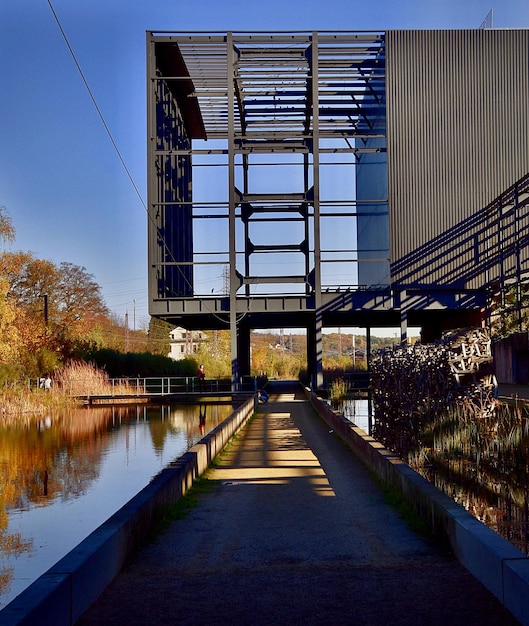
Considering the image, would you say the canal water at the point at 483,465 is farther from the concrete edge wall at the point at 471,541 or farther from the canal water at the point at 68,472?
the canal water at the point at 68,472

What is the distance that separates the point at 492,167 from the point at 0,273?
28510 millimetres

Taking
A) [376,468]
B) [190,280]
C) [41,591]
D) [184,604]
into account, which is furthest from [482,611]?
[190,280]

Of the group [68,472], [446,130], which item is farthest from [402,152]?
[68,472]

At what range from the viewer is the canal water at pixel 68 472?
32.8ft

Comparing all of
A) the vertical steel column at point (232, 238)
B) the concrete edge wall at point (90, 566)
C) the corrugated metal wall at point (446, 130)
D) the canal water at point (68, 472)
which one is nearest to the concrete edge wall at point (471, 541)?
the concrete edge wall at point (90, 566)

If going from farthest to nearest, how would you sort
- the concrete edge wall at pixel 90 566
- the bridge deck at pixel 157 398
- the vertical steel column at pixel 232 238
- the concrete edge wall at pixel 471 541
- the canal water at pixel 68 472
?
the bridge deck at pixel 157 398, the vertical steel column at pixel 232 238, the canal water at pixel 68 472, the concrete edge wall at pixel 471 541, the concrete edge wall at pixel 90 566

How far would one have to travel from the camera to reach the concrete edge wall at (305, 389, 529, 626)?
201 inches

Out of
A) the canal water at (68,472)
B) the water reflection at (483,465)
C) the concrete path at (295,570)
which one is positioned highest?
the water reflection at (483,465)

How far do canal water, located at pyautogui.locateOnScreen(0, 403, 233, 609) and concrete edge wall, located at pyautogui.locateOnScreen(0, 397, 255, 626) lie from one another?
1.50 metres

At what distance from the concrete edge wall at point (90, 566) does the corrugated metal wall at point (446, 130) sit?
30696 mm

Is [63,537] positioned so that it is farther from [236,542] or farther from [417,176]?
[417,176]

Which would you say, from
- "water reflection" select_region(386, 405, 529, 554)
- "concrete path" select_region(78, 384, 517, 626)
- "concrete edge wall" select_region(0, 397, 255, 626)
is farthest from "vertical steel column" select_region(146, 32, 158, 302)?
"concrete edge wall" select_region(0, 397, 255, 626)

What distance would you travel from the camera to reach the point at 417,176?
129 feet

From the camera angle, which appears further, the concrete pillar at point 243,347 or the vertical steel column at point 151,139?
the concrete pillar at point 243,347
